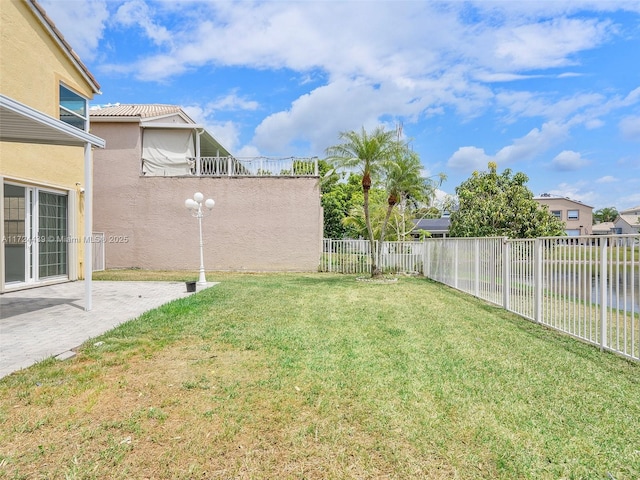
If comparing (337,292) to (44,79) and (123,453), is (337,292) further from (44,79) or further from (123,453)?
(44,79)

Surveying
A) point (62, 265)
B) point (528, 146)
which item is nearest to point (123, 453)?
point (62, 265)

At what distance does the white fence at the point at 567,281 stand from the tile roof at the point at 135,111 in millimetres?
16445

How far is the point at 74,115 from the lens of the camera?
11.9m

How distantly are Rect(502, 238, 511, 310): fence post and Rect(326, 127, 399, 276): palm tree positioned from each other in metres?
6.31

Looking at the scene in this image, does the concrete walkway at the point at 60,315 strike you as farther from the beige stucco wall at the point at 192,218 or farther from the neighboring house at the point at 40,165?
the beige stucco wall at the point at 192,218

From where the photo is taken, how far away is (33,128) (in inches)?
240

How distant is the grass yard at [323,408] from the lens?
2379 millimetres

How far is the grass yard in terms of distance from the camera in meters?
2.38

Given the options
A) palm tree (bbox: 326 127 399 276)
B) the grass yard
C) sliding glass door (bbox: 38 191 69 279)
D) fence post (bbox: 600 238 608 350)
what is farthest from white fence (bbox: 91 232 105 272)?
fence post (bbox: 600 238 608 350)

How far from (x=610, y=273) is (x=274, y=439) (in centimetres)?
490

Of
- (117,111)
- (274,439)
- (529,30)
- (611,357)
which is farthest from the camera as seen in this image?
(117,111)

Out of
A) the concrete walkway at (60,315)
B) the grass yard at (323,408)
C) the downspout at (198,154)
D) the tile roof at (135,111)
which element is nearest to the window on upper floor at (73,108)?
the tile roof at (135,111)

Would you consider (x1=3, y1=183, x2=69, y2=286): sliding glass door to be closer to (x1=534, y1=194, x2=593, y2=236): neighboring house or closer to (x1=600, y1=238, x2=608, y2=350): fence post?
(x1=600, y1=238, x2=608, y2=350): fence post

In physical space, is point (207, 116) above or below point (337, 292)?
above
